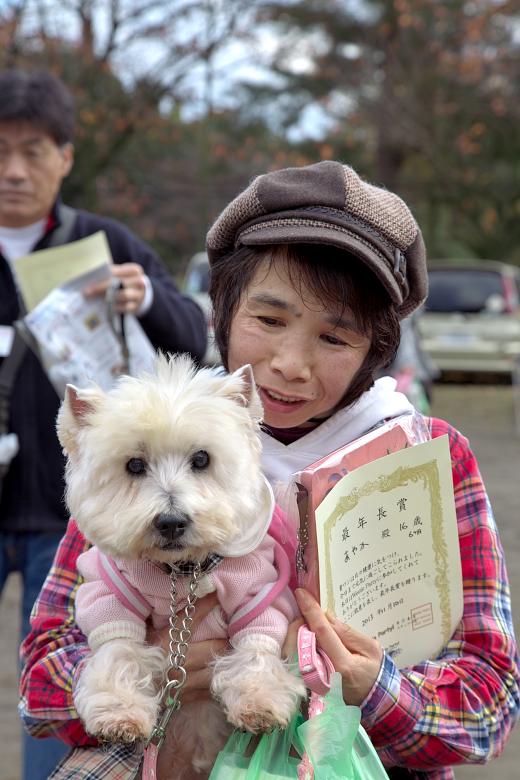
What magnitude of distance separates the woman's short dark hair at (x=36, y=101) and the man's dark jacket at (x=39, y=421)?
12.2 inches

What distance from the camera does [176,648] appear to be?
171 cm

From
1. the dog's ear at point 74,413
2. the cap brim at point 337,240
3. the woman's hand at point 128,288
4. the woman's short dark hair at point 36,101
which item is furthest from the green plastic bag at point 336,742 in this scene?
the woman's short dark hair at point 36,101

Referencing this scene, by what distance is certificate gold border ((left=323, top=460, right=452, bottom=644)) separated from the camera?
1.67m

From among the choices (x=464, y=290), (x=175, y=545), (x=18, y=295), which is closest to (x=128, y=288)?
(x=18, y=295)

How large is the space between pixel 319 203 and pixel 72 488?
2.24 ft

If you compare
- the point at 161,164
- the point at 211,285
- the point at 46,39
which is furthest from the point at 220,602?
the point at 161,164

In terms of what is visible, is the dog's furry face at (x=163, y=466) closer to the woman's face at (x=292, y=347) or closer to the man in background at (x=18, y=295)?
the woman's face at (x=292, y=347)

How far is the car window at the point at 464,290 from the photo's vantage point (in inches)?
652

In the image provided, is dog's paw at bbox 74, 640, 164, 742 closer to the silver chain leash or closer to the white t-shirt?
the silver chain leash

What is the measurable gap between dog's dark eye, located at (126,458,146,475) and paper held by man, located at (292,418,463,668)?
0.91ft

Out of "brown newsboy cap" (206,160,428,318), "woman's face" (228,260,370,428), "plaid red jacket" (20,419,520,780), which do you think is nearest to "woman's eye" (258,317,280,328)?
"woman's face" (228,260,370,428)

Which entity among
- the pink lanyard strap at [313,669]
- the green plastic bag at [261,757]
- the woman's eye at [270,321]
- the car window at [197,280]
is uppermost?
the woman's eye at [270,321]

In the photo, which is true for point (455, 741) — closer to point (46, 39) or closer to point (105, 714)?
point (105, 714)

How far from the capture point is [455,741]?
68.5 inches
